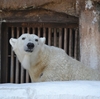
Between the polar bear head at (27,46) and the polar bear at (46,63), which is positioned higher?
the polar bear head at (27,46)

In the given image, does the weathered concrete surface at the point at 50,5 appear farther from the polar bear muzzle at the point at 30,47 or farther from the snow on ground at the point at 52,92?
the snow on ground at the point at 52,92

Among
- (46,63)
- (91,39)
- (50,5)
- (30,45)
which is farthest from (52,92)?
(50,5)

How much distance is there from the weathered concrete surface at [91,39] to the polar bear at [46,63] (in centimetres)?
83

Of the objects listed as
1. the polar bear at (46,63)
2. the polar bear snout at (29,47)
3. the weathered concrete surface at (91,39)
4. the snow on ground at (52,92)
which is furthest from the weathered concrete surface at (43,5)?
the snow on ground at (52,92)

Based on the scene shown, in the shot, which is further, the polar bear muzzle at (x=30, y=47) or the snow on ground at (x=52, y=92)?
the polar bear muzzle at (x=30, y=47)

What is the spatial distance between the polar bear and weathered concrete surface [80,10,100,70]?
0.83 m

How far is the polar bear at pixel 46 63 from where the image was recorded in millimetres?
3932

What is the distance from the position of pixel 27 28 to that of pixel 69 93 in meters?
3.75

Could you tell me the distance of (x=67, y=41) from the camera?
5.66 m

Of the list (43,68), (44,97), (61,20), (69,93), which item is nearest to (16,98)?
(44,97)

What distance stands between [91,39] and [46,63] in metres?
1.19

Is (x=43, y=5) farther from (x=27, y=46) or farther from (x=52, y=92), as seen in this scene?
(x=52, y=92)

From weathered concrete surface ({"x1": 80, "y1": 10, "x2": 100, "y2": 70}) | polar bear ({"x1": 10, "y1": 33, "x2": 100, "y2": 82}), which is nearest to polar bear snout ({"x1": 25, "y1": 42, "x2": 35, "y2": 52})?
polar bear ({"x1": 10, "y1": 33, "x2": 100, "y2": 82})

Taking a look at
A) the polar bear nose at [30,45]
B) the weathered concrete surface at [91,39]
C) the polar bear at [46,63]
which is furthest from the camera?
the weathered concrete surface at [91,39]
